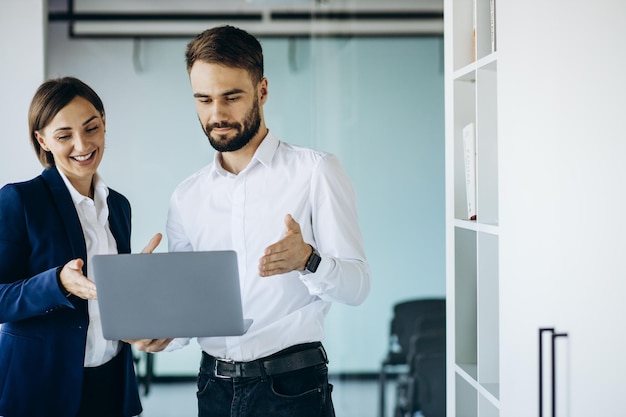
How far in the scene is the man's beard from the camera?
1.97 meters

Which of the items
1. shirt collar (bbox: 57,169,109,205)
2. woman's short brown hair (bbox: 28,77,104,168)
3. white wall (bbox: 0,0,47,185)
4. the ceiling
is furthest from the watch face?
the ceiling

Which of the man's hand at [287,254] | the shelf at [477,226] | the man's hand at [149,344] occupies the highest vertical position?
the shelf at [477,226]

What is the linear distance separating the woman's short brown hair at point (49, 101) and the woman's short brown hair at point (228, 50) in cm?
35

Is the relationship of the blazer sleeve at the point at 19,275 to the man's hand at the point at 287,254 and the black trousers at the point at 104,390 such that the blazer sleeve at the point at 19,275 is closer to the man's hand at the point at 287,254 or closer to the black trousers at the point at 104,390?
the black trousers at the point at 104,390

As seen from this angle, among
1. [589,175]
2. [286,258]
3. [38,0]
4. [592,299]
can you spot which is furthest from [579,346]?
[38,0]

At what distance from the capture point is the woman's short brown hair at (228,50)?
1956 millimetres

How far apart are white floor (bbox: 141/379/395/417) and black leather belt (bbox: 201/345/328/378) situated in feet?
5.49

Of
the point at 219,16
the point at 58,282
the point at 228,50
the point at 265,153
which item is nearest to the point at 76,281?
the point at 58,282

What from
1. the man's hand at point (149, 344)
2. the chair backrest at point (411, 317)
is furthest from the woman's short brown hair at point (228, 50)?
the chair backrest at point (411, 317)

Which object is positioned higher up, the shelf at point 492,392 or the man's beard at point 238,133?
the man's beard at point 238,133

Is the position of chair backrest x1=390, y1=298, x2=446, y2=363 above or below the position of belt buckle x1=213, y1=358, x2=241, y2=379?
below

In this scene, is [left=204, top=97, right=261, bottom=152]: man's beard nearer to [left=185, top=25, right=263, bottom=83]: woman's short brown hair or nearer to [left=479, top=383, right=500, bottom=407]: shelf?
[left=185, top=25, right=263, bottom=83]: woman's short brown hair

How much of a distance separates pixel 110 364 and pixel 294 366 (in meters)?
0.54

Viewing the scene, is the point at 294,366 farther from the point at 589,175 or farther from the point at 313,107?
the point at 313,107
